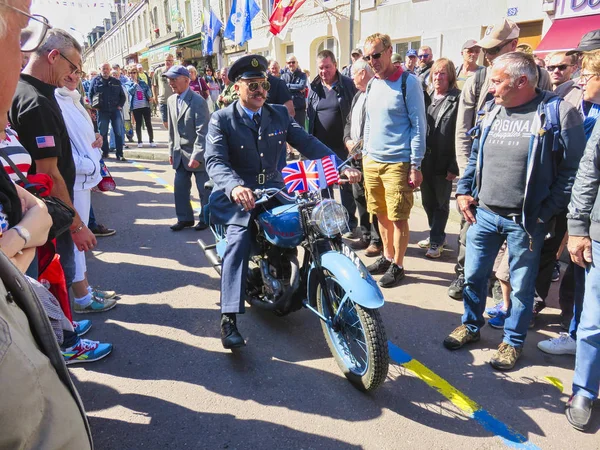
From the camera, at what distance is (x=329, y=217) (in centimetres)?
258

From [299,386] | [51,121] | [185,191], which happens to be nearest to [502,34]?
[299,386]

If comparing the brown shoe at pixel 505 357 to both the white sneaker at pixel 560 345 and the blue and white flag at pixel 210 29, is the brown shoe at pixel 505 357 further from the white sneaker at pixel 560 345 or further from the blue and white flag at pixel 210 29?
the blue and white flag at pixel 210 29

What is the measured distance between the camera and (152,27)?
120ft

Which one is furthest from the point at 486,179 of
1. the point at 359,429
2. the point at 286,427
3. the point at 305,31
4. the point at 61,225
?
the point at 305,31

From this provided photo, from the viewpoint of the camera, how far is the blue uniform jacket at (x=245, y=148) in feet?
10.0

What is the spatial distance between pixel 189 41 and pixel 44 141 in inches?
1042

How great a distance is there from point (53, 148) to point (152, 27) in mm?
39151

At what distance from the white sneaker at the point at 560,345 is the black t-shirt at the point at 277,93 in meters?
4.37

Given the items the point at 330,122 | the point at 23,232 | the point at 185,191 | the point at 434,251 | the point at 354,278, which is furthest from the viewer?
the point at 185,191

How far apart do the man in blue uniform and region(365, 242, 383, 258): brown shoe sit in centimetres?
176

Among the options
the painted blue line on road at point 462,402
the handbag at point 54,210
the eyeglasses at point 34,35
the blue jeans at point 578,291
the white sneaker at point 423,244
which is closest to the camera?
the eyeglasses at point 34,35

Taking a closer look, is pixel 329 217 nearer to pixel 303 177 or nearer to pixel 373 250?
pixel 303 177

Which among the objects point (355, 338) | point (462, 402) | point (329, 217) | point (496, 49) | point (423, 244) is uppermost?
point (496, 49)

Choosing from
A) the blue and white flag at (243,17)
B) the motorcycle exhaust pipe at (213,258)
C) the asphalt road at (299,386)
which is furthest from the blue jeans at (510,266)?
the blue and white flag at (243,17)
